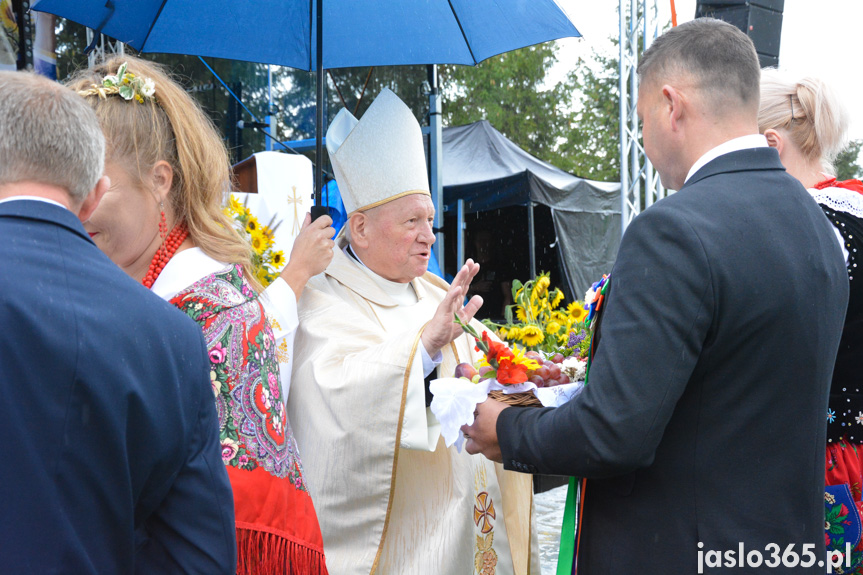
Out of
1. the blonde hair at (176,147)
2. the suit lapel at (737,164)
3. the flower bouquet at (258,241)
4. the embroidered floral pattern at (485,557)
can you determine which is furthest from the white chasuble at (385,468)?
the suit lapel at (737,164)

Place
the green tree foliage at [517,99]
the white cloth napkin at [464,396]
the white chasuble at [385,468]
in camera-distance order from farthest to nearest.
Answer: the green tree foliage at [517,99] → the white chasuble at [385,468] → the white cloth napkin at [464,396]

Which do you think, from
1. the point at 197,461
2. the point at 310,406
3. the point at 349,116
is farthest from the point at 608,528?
the point at 349,116

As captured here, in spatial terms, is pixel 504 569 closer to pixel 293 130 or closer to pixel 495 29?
pixel 495 29

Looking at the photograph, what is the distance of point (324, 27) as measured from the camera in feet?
10.8

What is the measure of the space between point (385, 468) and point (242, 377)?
3.06 ft

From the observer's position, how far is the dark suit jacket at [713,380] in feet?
4.56

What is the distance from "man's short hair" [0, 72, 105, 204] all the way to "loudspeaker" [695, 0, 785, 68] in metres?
4.19

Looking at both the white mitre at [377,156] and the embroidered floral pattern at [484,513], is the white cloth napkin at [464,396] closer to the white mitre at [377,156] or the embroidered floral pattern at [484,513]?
the embroidered floral pattern at [484,513]

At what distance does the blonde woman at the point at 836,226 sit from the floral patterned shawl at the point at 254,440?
55.1 inches

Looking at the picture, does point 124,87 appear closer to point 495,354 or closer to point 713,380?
point 495,354

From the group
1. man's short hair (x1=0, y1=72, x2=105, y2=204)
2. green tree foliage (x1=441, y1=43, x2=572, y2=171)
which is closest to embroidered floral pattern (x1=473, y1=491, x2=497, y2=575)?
man's short hair (x1=0, y1=72, x2=105, y2=204)

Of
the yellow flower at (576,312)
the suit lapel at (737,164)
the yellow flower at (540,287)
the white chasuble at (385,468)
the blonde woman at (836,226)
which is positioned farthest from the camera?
the yellow flower at (576,312)

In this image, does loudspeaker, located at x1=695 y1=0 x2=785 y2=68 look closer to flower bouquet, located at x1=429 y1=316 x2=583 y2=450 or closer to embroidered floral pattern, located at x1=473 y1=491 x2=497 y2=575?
embroidered floral pattern, located at x1=473 y1=491 x2=497 y2=575

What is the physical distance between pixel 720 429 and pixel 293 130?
8.75 m
